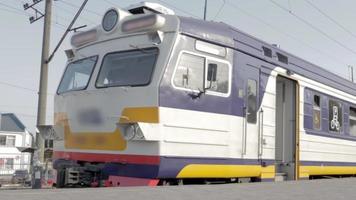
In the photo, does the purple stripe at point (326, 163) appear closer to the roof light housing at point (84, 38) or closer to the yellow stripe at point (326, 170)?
the yellow stripe at point (326, 170)

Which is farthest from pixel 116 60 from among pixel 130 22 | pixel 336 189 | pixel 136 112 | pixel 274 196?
pixel 336 189

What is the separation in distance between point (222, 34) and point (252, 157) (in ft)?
7.60

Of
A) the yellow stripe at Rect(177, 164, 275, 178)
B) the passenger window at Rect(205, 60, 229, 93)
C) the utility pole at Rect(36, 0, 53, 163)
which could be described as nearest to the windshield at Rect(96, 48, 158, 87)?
the passenger window at Rect(205, 60, 229, 93)

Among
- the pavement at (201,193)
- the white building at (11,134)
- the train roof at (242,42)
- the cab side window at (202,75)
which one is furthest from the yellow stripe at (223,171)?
the white building at (11,134)

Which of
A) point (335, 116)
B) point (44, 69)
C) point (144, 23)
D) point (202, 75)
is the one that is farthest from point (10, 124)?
point (202, 75)

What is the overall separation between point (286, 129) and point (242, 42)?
9.57ft

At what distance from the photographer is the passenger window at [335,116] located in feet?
40.6

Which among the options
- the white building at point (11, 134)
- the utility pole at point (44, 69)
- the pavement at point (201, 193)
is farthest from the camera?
the white building at point (11, 134)

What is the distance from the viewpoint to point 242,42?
915 cm

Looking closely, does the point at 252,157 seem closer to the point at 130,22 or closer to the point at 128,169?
the point at 128,169

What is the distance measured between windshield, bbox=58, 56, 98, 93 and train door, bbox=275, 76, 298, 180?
4.14 m

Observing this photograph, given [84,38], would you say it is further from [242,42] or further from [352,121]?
[352,121]

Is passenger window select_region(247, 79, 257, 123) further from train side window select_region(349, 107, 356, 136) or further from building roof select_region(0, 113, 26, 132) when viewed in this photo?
building roof select_region(0, 113, 26, 132)

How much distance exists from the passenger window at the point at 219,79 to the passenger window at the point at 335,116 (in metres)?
4.78
